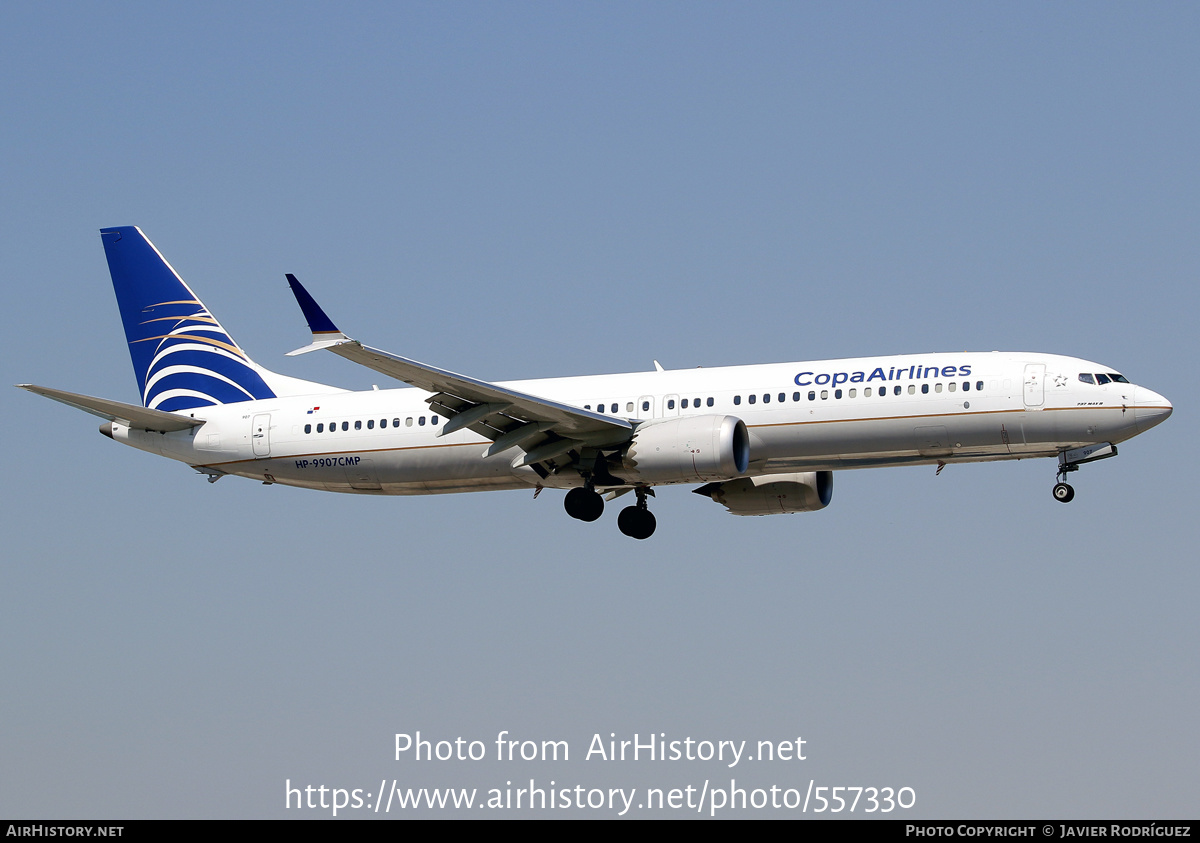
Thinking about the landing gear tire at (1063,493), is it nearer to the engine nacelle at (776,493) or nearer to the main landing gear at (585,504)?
the engine nacelle at (776,493)

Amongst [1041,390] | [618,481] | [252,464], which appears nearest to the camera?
[1041,390]

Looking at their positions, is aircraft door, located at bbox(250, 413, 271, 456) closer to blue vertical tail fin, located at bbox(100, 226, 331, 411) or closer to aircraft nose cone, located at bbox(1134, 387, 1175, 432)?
blue vertical tail fin, located at bbox(100, 226, 331, 411)

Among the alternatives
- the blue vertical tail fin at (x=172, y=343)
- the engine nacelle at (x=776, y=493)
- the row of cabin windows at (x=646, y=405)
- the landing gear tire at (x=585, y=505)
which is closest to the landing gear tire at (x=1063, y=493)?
the engine nacelle at (x=776, y=493)

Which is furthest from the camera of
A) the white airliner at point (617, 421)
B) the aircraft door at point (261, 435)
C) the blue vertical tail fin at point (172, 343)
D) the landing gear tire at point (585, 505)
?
the blue vertical tail fin at point (172, 343)

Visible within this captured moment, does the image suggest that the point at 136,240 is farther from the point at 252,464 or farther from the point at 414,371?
the point at 414,371

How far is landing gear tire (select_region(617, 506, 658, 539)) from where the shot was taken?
42.0 m

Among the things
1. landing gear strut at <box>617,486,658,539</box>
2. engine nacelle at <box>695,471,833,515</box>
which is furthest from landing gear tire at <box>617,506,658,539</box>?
engine nacelle at <box>695,471,833,515</box>

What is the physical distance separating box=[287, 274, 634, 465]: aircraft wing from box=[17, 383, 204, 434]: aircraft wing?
8510mm

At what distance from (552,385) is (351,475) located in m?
5.85

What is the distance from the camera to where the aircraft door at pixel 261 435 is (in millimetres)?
41938

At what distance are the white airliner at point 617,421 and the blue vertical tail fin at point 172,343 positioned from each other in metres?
0.06

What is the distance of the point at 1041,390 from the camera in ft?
120
